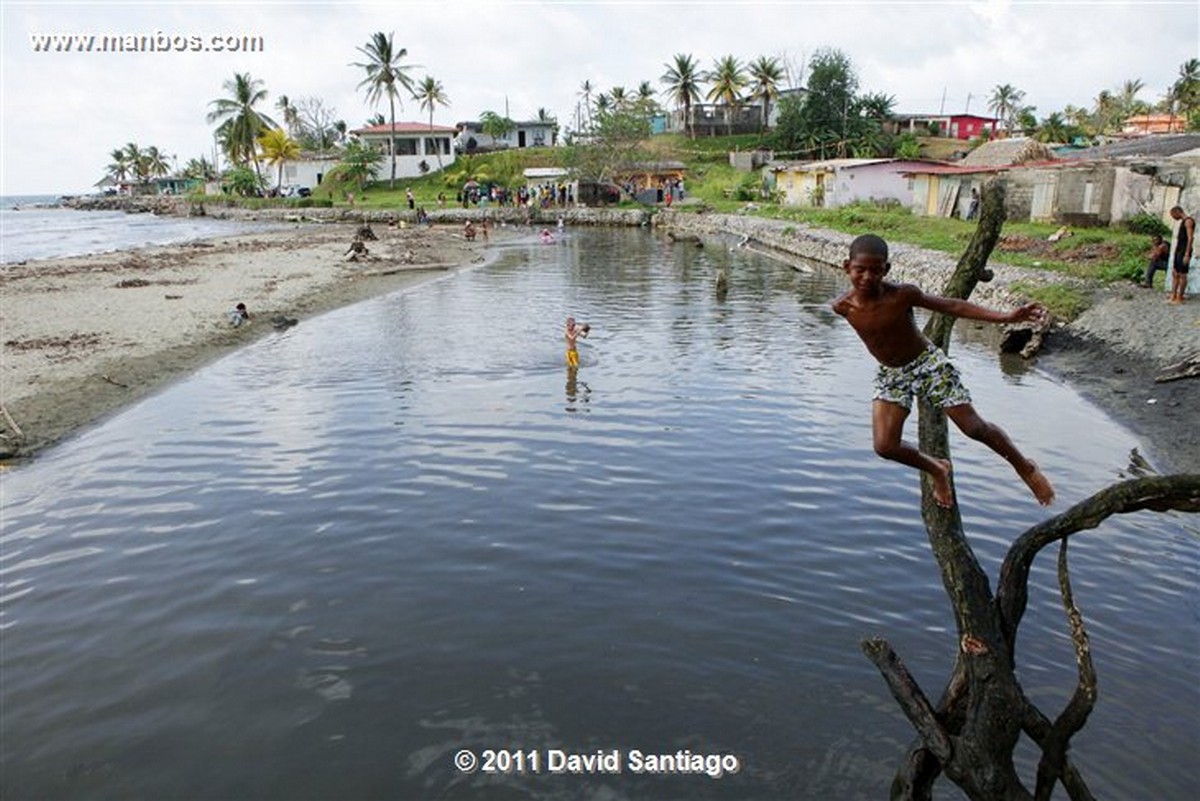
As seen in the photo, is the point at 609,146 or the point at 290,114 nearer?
the point at 609,146

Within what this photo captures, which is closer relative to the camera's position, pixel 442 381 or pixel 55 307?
pixel 442 381

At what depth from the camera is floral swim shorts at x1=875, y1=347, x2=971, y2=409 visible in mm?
5199

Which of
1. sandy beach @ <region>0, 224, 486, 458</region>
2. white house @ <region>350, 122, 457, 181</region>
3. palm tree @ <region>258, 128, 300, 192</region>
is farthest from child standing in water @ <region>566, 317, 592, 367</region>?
palm tree @ <region>258, 128, 300, 192</region>

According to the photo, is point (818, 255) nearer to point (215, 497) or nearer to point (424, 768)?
point (215, 497)

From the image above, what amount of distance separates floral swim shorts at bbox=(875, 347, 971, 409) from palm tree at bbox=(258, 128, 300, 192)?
10262 cm

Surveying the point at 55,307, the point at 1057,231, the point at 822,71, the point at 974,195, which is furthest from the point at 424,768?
the point at 822,71

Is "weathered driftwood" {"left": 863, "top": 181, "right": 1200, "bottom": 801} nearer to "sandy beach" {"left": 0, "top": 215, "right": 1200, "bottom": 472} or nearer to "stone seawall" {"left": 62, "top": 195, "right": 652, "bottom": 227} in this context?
"sandy beach" {"left": 0, "top": 215, "right": 1200, "bottom": 472}

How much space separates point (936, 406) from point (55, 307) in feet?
97.2

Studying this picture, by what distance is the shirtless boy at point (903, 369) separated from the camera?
5.00 m

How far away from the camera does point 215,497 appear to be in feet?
41.2

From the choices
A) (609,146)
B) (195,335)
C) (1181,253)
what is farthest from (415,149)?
(1181,253)

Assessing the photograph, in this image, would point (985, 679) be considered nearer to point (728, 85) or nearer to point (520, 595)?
point (520, 595)

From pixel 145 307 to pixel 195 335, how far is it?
5246mm

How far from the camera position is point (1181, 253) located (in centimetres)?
2016
